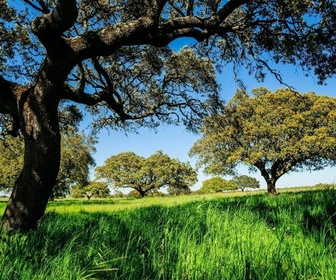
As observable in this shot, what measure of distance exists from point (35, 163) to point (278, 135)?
3193 cm

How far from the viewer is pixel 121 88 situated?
14289 millimetres

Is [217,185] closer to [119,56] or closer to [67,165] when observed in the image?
[67,165]

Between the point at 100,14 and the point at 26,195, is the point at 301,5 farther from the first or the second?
the point at 26,195

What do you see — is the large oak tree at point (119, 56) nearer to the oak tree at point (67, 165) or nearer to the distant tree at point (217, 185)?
the oak tree at point (67, 165)

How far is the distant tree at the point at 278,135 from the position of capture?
107 feet

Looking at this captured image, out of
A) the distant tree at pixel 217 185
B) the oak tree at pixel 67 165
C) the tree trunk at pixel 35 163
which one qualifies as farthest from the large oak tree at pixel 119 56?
the distant tree at pixel 217 185

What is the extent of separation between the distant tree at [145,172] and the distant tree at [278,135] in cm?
3218

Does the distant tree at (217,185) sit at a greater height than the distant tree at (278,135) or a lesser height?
lesser

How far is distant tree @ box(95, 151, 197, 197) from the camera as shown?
226 ft

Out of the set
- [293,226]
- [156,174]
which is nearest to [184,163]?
[156,174]

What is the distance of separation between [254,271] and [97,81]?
494 inches

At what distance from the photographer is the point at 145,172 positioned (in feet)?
228

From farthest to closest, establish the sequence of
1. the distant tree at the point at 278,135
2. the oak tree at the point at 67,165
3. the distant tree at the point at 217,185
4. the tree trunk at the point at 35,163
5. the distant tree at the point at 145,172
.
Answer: the distant tree at the point at 217,185, the distant tree at the point at 145,172, the oak tree at the point at 67,165, the distant tree at the point at 278,135, the tree trunk at the point at 35,163

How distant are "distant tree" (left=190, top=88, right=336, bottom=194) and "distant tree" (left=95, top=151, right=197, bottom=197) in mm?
32182
